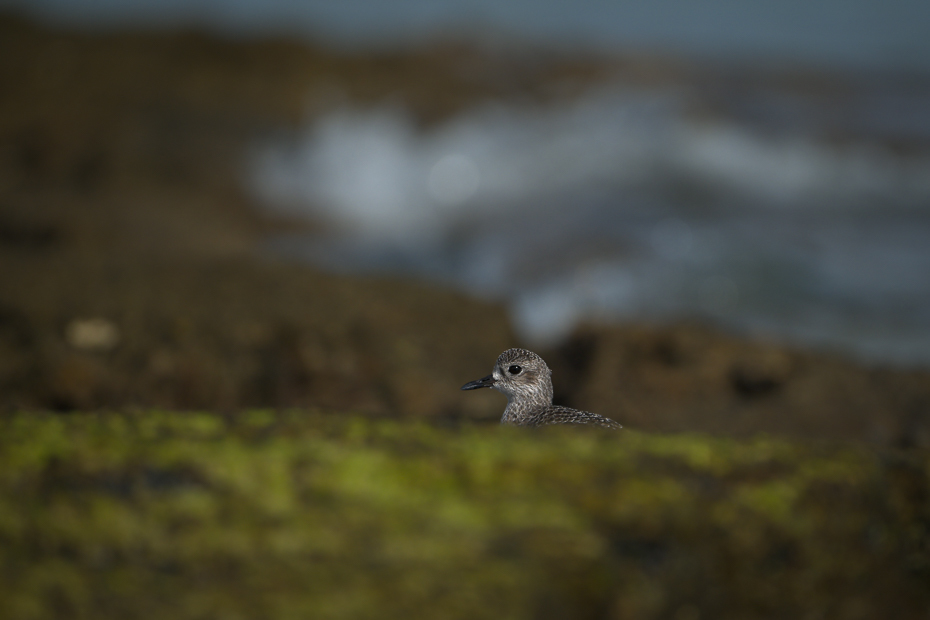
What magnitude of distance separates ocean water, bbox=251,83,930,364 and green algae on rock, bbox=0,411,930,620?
6567 mm

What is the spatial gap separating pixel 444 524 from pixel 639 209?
20.7 meters

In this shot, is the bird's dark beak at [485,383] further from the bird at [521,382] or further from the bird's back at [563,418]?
the bird's back at [563,418]

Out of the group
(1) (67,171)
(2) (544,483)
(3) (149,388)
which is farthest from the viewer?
(1) (67,171)

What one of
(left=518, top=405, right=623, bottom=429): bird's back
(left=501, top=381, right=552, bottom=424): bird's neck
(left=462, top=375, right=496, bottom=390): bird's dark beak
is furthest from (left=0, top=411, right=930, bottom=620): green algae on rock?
(left=462, top=375, right=496, bottom=390): bird's dark beak

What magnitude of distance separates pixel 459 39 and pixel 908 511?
37841 mm

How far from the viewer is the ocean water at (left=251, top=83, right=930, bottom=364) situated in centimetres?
1572

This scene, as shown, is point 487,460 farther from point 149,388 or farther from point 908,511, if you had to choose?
point 149,388

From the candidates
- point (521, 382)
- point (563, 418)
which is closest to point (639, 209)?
point (521, 382)

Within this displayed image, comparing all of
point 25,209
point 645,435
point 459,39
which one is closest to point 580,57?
point 459,39

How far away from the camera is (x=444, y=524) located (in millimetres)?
2391

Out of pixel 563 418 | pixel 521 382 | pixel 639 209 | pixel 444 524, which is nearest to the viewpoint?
pixel 444 524

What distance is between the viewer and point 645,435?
301cm

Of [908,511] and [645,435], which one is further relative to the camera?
[645,435]

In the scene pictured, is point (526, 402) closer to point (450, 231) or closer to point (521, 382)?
point (521, 382)
